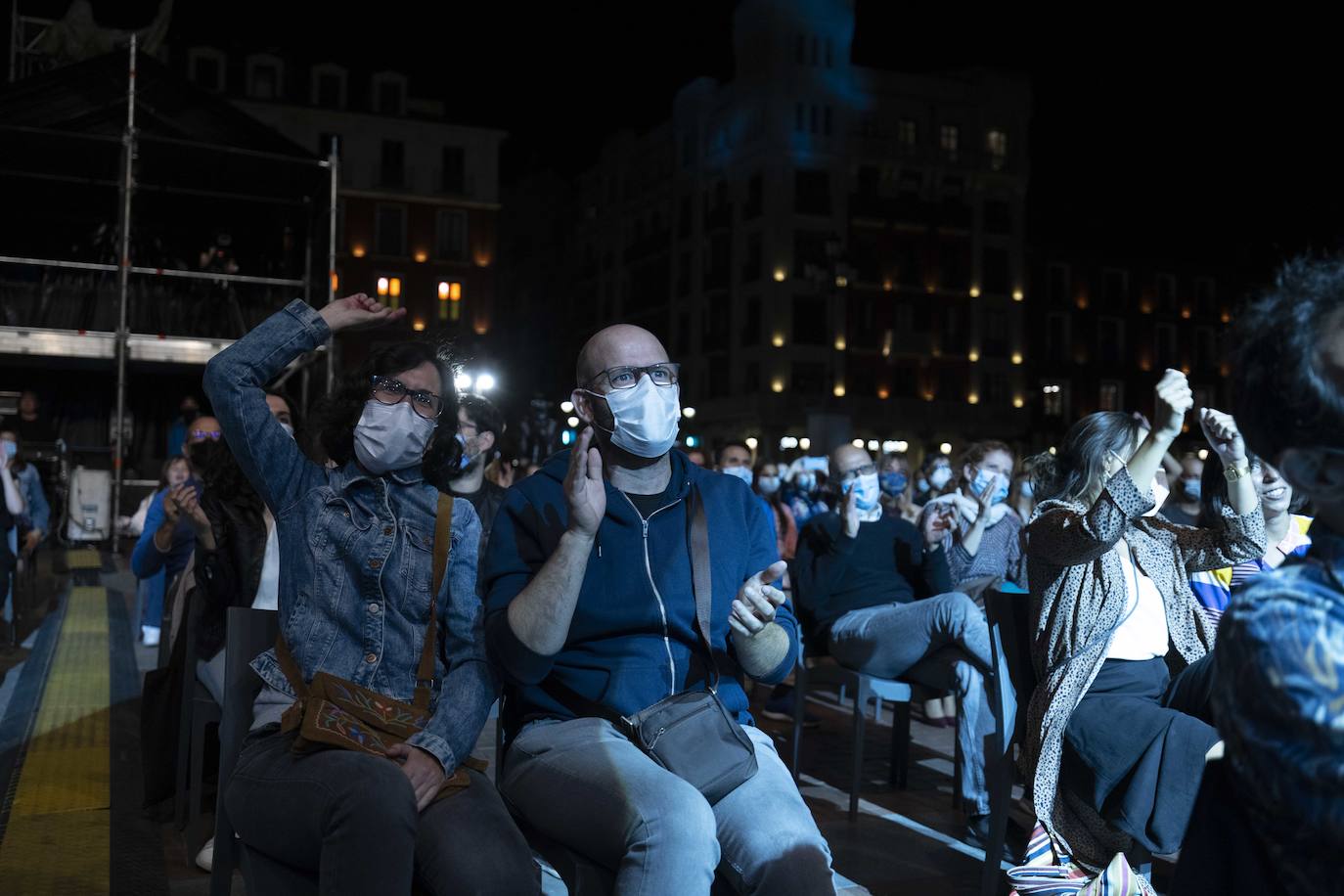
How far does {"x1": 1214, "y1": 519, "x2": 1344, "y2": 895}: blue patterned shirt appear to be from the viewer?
1.52m

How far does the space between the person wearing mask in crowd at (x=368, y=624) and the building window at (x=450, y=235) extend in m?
48.2

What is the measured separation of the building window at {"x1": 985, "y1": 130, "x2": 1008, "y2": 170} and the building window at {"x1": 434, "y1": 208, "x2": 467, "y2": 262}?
24441 mm

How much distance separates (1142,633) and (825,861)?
199cm

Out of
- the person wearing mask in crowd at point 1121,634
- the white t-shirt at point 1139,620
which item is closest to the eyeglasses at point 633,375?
the person wearing mask in crowd at point 1121,634

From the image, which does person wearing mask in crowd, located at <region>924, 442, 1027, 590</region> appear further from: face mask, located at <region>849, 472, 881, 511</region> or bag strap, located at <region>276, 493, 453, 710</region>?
bag strap, located at <region>276, 493, 453, 710</region>

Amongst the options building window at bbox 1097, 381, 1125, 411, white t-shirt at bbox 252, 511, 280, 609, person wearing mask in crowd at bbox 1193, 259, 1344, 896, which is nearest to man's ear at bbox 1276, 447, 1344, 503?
person wearing mask in crowd at bbox 1193, 259, 1344, 896

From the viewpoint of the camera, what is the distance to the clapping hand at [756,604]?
118 inches

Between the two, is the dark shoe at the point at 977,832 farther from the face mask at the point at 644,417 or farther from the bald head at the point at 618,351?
the bald head at the point at 618,351

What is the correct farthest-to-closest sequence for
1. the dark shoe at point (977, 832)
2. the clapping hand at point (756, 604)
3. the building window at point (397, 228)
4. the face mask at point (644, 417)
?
the building window at point (397, 228) < the dark shoe at point (977, 832) < the face mask at point (644, 417) < the clapping hand at point (756, 604)

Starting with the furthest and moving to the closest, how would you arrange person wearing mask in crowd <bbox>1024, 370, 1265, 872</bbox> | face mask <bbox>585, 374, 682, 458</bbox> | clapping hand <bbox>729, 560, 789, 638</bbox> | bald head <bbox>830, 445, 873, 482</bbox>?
bald head <bbox>830, 445, 873, 482</bbox> < person wearing mask in crowd <bbox>1024, 370, 1265, 872</bbox> < face mask <bbox>585, 374, 682, 458</bbox> < clapping hand <bbox>729, 560, 789, 638</bbox>

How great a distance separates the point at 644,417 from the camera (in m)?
3.42

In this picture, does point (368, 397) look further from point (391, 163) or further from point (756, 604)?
point (391, 163)

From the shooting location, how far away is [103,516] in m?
21.1

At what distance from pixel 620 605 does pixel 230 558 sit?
2149mm
